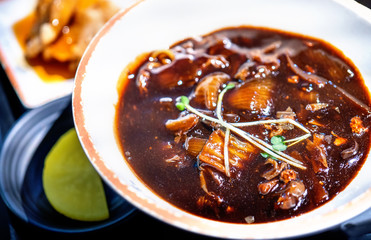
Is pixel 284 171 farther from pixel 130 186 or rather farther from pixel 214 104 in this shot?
pixel 130 186

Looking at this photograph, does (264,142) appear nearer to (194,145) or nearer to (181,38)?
(194,145)

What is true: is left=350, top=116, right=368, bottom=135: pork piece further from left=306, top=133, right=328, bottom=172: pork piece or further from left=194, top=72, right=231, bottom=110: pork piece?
left=194, top=72, right=231, bottom=110: pork piece

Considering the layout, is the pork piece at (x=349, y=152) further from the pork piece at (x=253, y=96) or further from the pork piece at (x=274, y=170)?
the pork piece at (x=253, y=96)

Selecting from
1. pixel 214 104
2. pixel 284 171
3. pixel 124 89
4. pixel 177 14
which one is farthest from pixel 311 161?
pixel 177 14

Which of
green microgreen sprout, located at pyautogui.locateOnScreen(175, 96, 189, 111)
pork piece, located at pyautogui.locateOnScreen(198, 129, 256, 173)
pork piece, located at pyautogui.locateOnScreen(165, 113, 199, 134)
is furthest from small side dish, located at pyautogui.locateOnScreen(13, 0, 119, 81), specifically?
pork piece, located at pyautogui.locateOnScreen(198, 129, 256, 173)

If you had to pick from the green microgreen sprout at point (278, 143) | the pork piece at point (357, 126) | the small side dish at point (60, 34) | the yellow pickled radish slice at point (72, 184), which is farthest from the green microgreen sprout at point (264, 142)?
the small side dish at point (60, 34)

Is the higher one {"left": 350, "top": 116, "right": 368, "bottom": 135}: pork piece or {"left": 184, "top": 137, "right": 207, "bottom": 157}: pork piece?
{"left": 350, "top": 116, "right": 368, "bottom": 135}: pork piece
